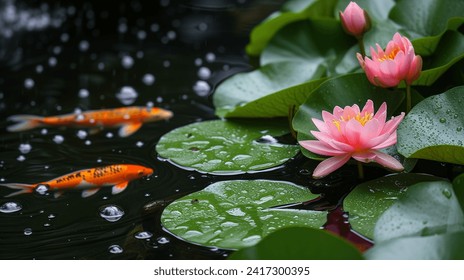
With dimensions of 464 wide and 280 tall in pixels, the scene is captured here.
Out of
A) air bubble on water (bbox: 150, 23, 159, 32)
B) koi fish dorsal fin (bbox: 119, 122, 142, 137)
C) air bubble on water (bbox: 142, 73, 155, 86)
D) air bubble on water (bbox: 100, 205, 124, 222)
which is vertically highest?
air bubble on water (bbox: 150, 23, 159, 32)

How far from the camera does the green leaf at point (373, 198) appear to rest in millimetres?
1181

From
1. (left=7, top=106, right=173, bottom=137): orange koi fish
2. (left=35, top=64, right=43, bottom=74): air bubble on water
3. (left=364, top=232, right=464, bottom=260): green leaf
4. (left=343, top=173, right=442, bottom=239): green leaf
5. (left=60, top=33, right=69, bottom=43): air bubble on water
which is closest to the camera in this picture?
(left=364, top=232, right=464, bottom=260): green leaf

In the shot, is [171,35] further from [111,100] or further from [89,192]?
[89,192]

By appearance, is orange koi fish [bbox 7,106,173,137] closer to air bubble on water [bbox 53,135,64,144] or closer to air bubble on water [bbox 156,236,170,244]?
air bubble on water [bbox 53,135,64,144]

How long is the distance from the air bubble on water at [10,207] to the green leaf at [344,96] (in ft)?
2.03

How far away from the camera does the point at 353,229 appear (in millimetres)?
1180

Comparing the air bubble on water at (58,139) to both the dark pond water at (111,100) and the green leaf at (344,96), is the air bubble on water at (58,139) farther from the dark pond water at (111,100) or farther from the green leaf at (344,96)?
the green leaf at (344,96)

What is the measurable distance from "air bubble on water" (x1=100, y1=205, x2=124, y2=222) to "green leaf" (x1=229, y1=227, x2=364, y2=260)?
40 cm

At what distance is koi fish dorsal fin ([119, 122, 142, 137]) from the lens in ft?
5.64

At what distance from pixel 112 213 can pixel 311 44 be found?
36.0 inches

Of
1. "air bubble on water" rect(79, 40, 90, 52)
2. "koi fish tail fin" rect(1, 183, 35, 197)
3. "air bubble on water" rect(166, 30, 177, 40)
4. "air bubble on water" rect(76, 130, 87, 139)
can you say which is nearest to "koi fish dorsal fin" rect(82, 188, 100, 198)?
"koi fish tail fin" rect(1, 183, 35, 197)

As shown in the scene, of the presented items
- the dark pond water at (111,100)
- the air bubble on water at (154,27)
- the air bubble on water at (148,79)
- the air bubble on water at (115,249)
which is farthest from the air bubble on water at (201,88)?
the air bubble on water at (115,249)

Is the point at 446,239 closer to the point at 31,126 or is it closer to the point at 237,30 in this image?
the point at 31,126
